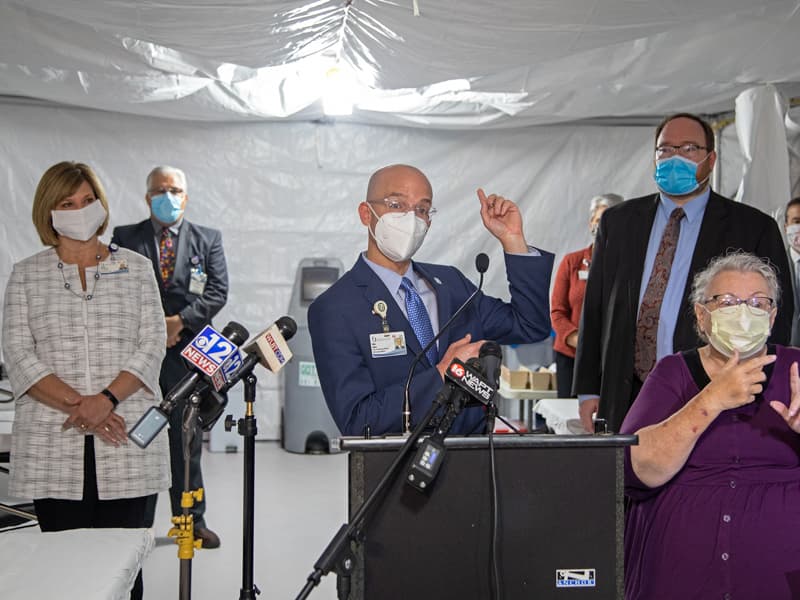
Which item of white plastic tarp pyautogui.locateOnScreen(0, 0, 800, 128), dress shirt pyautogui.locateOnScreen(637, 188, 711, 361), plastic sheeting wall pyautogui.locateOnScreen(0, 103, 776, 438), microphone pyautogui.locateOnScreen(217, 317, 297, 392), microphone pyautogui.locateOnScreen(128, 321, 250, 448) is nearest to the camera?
microphone pyautogui.locateOnScreen(128, 321, 250, 448)

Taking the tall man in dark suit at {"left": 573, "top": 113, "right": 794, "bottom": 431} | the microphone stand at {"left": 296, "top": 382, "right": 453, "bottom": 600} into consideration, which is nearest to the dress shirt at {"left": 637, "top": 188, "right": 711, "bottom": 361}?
the tall man in dark suit at {"left": 573, "top": 113, "right": 794, "bottom": 431}

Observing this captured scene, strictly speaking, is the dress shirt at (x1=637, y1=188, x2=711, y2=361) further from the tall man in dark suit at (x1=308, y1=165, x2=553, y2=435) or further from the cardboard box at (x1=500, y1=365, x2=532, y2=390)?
the cardboard box at (x1=500, y1=365, x2=532, y2=390)

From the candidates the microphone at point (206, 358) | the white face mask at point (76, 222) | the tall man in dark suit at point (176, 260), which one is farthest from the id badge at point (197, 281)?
the microphone at point (206, 358)

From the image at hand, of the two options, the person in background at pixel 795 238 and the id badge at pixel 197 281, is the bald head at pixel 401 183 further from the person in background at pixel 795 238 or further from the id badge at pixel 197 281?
the person in background at pixel 795 238

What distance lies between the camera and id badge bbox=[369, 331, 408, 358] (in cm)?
233

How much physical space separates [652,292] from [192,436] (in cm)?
172

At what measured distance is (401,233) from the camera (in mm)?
2453

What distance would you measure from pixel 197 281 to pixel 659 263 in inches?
110

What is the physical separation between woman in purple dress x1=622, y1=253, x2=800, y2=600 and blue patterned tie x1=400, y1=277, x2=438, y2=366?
1.82 feet

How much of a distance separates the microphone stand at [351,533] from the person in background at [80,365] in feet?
4.42

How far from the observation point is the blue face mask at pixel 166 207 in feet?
16.3

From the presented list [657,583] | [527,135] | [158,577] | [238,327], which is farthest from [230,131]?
[657,583]

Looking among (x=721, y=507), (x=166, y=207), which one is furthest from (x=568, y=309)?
(x=721, y=507)

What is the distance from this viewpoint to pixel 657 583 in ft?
7.45
